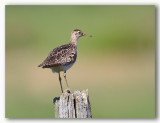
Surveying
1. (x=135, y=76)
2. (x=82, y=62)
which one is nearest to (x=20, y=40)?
(x=82, y=62)

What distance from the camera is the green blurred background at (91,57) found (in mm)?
12883

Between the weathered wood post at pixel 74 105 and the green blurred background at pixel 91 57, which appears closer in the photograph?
the weathered wood post at pixel 74 105

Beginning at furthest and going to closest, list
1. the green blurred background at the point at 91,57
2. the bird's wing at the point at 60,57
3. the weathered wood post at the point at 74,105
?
1. the green blurred background at the point at 91,57
2. the bird's wing at the point at 60,57
3. the weathered wood post at the point at 74,105

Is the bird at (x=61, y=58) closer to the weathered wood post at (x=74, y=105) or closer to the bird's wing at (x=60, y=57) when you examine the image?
the bird's wing at (x=60, y=57)

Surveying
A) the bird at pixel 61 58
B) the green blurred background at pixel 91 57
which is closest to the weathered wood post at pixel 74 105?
the bird at pixel 61 58

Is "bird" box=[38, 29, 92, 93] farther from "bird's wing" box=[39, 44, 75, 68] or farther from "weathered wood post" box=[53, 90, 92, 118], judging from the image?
"weathered wood post" box=[53, 90, 92, 118]

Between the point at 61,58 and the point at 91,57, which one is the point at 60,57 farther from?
the point at 91,57

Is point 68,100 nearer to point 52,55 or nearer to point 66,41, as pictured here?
point 52,55

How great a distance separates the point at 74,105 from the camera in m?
11.0

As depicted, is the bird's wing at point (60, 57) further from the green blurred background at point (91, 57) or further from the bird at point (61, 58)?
the green blurred background at point (91, 57)

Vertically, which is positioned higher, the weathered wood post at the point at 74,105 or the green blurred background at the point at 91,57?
the green blurred background at the point at 91,57

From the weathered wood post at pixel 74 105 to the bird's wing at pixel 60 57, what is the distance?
0.87 m

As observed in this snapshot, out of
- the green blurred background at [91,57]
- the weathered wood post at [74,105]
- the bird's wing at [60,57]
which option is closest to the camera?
the weathered wood post at [74,105]

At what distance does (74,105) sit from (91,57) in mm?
3107
